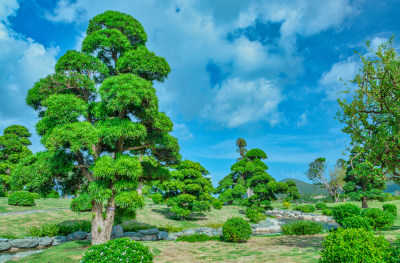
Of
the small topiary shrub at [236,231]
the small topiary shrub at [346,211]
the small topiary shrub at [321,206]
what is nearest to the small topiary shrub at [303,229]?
the small topiary shrub at [346,211]

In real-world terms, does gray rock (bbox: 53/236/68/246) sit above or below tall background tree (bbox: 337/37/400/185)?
below

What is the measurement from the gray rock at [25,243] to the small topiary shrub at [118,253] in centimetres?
967

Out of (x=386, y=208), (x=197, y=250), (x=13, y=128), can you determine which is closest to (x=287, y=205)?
(x=386, y=208)

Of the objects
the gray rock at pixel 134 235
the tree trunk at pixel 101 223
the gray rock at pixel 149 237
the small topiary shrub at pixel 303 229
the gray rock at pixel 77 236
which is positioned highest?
the tree trunk at pixel 101 223

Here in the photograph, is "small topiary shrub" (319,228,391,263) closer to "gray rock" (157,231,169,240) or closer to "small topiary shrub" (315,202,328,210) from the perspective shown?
"gray rock" (157,231,169,240)

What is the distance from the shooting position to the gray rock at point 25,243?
12.7 meters

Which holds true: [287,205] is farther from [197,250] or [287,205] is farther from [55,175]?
[55,175]

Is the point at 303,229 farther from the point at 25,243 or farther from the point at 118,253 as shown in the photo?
the point at 25,243

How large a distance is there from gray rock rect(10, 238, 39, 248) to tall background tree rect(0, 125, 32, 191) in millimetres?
20116

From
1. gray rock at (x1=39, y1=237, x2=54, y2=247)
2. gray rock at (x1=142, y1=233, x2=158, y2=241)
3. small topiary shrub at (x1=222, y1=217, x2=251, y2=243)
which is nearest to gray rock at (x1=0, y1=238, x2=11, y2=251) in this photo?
gray rock at (x1=39, y1=237, x2=54, y2=247)

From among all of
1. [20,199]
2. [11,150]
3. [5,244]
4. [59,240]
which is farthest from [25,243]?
[11,150]

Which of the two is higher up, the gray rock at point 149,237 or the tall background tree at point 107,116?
the tall background tree at point 107,116

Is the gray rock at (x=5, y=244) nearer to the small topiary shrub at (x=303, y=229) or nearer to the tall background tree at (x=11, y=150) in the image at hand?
the small topiary shrub at (x=303, y=229)

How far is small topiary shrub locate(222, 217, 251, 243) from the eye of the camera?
40.0 feet
